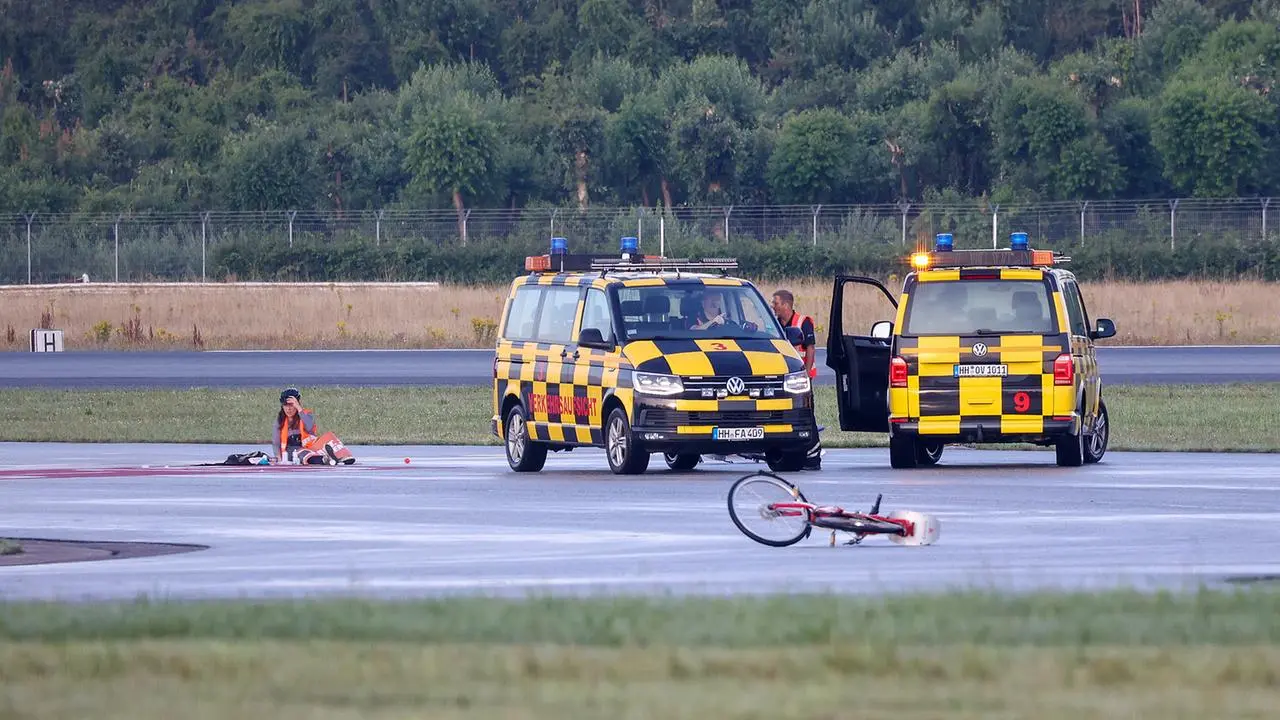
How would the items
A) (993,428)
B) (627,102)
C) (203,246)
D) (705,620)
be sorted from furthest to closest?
1. (627,102)
2. (203,246)
3. (993,428)
4. (705,620)

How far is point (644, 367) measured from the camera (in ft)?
67.7

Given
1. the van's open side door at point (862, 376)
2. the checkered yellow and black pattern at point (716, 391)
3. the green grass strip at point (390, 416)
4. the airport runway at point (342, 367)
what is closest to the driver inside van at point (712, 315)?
the checkered yellow and black pattern at point (716, 391)

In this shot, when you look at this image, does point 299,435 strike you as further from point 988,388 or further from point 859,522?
point 859,522

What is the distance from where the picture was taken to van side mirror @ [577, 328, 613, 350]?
21.1 metres

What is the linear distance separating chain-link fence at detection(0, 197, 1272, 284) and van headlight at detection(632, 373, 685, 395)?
44624mm

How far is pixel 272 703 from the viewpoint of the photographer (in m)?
7.89

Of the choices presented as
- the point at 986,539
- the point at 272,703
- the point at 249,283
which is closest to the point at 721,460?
the point at 986,539

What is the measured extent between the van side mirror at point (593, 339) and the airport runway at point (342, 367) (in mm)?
16606

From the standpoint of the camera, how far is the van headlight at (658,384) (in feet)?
67.1

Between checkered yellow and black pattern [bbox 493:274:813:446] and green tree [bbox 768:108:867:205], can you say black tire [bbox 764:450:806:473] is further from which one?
green tree [bbox 768:108:867:205]

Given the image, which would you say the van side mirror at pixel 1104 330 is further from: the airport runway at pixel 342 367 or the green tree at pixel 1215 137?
the green tree at pixel 1215 137

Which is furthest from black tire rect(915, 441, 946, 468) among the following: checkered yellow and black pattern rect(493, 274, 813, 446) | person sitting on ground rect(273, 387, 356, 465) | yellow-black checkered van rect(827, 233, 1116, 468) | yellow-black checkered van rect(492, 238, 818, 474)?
person sitting on ground rect(273, 387, 356, 465)

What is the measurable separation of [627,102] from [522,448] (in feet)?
213

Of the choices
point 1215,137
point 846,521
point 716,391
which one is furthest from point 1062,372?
point 1215,137
